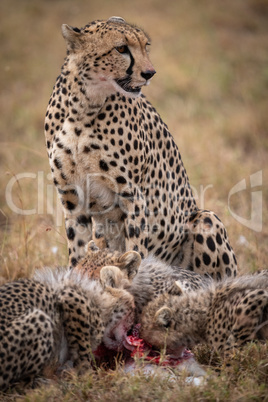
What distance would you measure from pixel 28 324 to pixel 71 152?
1246 mm

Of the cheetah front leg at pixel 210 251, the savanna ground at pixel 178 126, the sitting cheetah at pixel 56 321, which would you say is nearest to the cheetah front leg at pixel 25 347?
the sitting cheetah at pixel 56 321

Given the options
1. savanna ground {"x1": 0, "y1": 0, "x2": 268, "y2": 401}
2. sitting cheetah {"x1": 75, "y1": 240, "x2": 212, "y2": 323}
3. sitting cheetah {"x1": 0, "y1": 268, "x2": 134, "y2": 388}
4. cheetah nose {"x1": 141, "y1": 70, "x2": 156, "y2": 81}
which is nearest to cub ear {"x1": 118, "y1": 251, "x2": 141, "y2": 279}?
sitting cheetah {"x1": 75, "y1": 240, "x2": 212, "y2": 323}

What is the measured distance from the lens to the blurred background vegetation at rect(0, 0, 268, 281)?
5.03m

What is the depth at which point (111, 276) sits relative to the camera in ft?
10.6

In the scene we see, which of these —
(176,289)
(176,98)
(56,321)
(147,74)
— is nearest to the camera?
(56,321)

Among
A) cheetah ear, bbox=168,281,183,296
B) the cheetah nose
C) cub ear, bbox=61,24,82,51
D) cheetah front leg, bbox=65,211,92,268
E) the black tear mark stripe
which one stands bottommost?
cheetah ear, bbox=168,281,183,296

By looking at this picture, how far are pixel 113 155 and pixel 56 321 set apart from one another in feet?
3.68

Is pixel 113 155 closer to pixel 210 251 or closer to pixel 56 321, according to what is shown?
pixel 210 251

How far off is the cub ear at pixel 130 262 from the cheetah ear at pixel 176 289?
0.22 metres

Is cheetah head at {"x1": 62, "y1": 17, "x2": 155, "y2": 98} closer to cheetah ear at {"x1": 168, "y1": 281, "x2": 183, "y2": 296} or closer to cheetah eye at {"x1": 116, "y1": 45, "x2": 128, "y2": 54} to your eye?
cheetah eye at {"x1": 116, "y1": 45, "x2": 128, "y2": 54}

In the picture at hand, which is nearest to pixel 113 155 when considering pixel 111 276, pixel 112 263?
pixel 112 263

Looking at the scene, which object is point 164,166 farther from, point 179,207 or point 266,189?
point 266,189

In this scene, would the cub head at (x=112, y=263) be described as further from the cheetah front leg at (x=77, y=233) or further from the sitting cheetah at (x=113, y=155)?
the cheetah front leg at (x=77, y=233)

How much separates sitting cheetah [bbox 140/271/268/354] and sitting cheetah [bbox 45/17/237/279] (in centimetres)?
71
